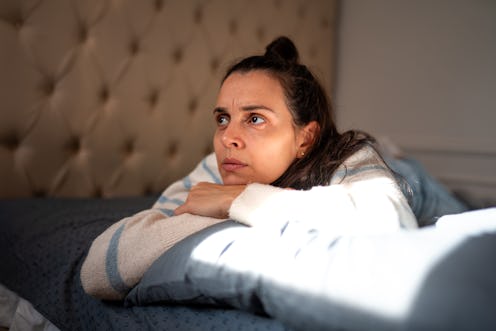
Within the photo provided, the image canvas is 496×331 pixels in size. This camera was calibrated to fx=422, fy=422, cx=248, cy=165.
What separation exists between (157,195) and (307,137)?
705 mm

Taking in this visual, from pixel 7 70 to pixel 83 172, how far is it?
38 centimetres

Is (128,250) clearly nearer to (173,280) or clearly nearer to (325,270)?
(173,280)

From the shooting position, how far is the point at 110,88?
4.70 feet

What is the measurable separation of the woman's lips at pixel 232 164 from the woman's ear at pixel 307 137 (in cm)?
16

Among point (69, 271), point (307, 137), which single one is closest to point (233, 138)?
point (307, 137)

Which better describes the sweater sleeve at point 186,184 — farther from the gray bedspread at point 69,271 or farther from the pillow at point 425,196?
the pillow at point 425,196

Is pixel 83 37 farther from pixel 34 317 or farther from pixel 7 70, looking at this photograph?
pixel 34 317

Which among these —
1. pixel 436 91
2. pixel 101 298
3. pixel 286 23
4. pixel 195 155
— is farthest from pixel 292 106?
pixel 436 91

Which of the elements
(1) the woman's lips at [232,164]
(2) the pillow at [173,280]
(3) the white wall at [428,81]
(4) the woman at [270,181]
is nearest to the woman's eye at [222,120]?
(4) the woman at [270,181]

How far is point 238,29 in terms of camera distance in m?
1.84

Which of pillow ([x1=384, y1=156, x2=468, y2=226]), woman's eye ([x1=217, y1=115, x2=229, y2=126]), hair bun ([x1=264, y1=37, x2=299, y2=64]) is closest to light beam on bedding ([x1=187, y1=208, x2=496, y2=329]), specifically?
woman's eye ([x1=217, y1=115, x2=229, y2=126])

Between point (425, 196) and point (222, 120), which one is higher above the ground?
point (222, 120)

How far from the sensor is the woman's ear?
3.22 feet

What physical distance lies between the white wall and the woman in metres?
1.34
